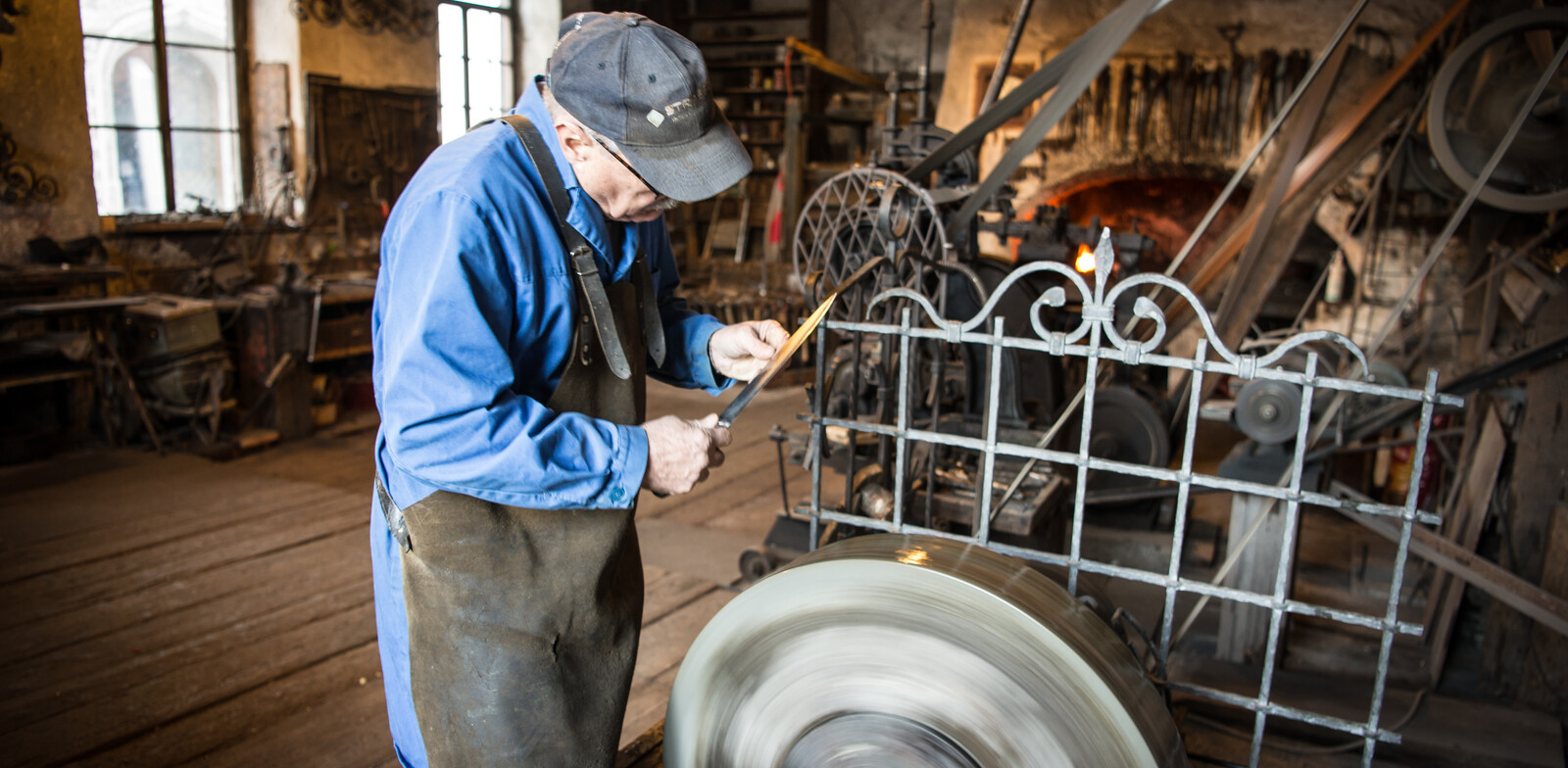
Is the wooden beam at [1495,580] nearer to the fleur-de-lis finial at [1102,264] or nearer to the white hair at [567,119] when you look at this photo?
the fleur-de-lis finial at [1102,264]

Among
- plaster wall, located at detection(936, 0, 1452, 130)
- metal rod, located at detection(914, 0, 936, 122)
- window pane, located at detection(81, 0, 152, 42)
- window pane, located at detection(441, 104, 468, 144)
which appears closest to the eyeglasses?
metal rod, located at detection(914, 0, 936, 122)

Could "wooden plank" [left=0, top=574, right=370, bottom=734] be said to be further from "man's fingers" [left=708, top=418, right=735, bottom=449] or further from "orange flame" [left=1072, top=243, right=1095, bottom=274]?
"orange flame" [left=1072, top=243, right=1095, bottom=274]

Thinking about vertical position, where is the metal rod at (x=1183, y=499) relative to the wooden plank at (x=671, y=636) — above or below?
above

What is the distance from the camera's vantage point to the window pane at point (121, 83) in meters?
5.88

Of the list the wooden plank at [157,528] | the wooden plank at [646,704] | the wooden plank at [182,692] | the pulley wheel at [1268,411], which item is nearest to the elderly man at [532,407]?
the wooden plank at [646,704]

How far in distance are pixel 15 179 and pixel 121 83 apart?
1.10 metres

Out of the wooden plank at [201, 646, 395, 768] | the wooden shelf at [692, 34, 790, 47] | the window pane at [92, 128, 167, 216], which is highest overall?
the wooden shelf at [692, 34, 790, 47]

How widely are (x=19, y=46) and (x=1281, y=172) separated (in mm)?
6299

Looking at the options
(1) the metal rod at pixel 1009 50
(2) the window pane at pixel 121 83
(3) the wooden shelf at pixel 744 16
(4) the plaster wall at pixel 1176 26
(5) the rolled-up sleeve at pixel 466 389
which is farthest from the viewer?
(3) the wooden shelf at pixel 744 16

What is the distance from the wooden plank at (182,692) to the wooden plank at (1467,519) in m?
3.85

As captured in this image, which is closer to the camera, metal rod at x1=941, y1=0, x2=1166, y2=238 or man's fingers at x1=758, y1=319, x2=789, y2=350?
man's fingers at x1=758, y1=319, x2=789, y2=350

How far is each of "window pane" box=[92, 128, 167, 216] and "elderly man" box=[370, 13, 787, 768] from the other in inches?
227

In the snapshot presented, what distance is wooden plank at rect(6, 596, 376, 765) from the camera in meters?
2.68

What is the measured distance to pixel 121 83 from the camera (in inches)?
238
